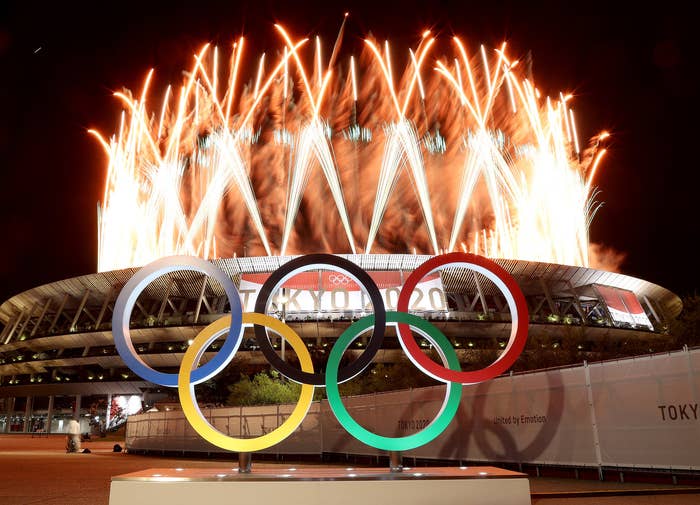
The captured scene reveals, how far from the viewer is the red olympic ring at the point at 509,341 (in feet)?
39.3

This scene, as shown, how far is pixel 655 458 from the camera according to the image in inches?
532

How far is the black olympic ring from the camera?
11969 millimetres

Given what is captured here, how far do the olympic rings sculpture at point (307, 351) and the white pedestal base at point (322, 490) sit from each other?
1381 millimetres

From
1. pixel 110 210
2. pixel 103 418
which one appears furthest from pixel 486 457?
pixel 103 418

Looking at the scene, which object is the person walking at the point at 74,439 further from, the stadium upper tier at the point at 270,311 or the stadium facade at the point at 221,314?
the stadium upper tier at the point at 270,311

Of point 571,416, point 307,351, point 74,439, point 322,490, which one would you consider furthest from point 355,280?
point 74,439

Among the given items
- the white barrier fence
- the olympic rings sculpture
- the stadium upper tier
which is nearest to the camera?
the olympic rings sculpture

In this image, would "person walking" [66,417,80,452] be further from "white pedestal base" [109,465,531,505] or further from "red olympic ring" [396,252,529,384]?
"red olympic ring" [396,252,529,384]

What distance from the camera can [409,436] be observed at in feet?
40.0

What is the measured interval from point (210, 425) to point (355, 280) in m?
4.16

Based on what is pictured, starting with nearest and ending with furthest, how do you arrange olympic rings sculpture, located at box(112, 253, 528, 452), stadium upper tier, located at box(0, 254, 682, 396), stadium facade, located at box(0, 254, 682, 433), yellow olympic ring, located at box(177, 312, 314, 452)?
yellow olympic ring, located at box(177, 312, 314, 452), olympic rings sculpture, located at box(112, 253, 528, 452), stadium facade, located at box(0, 254, 682, 433), stadium upper tier, located at box(0, 254, 682, 396)

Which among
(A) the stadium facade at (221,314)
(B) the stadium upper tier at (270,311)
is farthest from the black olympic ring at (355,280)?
(B) the stadium upper tier at (270,311)

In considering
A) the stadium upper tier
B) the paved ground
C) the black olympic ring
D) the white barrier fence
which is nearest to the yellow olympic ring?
the black olympic ring

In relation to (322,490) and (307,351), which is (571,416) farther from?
(322,490)
